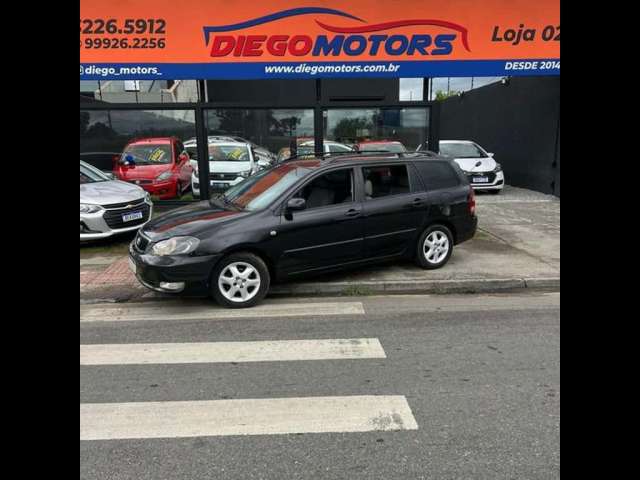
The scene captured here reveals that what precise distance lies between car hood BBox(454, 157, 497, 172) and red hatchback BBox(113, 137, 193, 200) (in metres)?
8.20

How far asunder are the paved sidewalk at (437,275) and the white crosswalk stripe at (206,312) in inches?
15.2

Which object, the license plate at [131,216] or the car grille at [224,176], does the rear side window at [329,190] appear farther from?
the car grille at [224,176]

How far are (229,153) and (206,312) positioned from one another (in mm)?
6465

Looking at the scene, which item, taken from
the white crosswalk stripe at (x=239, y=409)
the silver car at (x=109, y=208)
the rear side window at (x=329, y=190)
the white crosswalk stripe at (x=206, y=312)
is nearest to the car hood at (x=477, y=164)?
the rear side window at (x=329, y=190)

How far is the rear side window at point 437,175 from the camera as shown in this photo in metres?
6.88

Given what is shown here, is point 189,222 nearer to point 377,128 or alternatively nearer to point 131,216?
point 131,216

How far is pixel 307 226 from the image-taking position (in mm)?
5914

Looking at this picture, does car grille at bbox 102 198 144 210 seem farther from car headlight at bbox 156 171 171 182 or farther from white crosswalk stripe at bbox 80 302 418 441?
white crosswalk stripe at bbox 80 302 418 441

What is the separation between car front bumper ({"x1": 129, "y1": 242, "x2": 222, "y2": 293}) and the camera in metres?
5.38

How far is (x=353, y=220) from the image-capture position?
6195mm

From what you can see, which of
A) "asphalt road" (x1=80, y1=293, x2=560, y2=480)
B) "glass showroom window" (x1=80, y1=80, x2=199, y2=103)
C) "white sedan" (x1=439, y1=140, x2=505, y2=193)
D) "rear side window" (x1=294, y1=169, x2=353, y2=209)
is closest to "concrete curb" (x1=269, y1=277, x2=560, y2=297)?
"asphalt road" (x1=80, y1=293, x2=560, y2=480)

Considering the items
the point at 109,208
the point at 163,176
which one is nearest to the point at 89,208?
the point at 109,208
